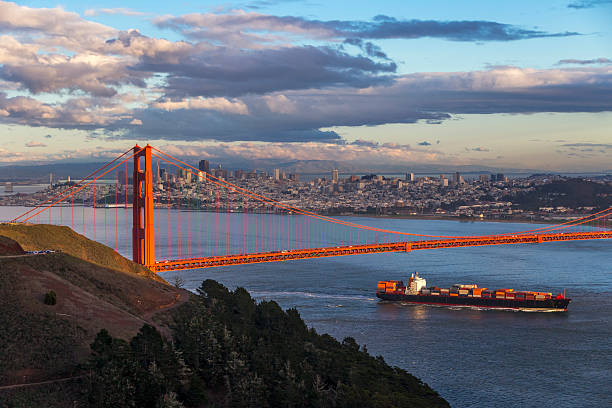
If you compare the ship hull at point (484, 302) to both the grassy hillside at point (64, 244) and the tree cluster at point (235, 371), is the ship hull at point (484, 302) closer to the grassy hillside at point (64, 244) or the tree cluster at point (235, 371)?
the grassy hillside at point (64, 244)

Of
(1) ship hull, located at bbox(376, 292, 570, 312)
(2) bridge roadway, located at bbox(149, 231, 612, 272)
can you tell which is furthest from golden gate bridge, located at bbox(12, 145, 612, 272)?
(1) ship hull, located at bbox(376, 292, 570, 312)

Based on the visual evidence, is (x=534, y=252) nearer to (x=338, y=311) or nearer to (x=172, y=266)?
(x=338, y=311)

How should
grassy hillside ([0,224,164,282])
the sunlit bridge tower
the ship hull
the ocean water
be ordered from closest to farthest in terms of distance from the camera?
1. the ocean water
2. grassy hillside ([0,224,164,282])
3. the sunlit bridge tower
4. the ship hull

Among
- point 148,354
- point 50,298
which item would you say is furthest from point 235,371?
point 50,298

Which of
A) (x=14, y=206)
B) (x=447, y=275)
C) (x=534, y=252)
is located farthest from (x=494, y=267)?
(x=14, y=206)

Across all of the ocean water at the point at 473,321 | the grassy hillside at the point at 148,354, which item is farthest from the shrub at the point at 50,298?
the ocean water at the point at 473,321

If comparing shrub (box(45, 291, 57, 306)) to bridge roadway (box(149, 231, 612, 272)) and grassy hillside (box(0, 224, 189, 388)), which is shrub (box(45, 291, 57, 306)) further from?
bridge roadway (box(149, 231, 612, 272))
